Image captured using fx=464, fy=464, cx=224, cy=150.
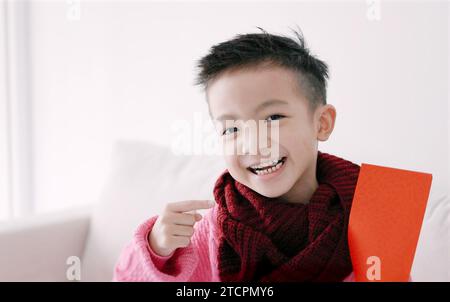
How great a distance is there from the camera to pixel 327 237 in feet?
2.08

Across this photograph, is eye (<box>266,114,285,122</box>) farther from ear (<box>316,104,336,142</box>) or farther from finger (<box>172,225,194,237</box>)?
finger (<box>172,225,194,237</box>)

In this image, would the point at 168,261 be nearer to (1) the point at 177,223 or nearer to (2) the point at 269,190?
(1) the point at 177,223

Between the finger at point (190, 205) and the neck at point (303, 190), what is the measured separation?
12 centimetres

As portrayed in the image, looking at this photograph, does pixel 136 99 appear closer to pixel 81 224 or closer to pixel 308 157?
pixel 81 224

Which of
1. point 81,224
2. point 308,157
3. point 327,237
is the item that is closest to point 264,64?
point 308,157

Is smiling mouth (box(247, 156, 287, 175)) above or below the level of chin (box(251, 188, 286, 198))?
above

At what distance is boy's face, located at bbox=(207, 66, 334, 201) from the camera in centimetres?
62

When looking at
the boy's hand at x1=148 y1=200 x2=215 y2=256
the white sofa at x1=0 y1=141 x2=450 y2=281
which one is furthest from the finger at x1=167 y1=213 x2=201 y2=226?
the white sofa at x1=0 y1=141 x2=450 y2=281

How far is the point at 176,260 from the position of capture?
0.69 m

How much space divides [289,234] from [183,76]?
0.42 m

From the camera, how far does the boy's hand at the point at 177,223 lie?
65 cm

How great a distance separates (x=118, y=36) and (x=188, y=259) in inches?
21.8

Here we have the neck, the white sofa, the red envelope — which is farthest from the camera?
the white sofa

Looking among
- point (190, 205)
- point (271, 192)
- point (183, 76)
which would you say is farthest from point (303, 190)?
point (183, 76)
